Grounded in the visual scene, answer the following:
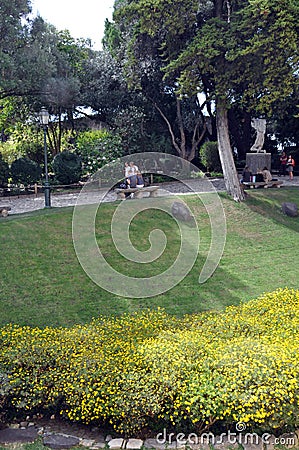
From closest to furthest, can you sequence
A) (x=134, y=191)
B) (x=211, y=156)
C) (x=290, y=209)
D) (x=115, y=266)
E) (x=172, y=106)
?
(x=115, y=266) → (x=134, y=191) → (x=290, y=209) → (x=211, y=156) → (x=172, y=106)

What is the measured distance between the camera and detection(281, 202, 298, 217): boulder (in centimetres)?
1560

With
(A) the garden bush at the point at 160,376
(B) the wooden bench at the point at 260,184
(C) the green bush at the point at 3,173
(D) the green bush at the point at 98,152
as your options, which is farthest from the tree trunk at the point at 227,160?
(A) the garden bush at the point at 160,376

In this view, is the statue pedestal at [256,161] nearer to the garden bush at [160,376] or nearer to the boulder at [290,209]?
the boulder at [290,209]

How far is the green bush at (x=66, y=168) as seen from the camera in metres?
21.2

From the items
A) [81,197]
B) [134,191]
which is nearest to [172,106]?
[81,197]

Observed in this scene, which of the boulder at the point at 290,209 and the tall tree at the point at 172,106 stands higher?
the tall tree at the point at 172,106

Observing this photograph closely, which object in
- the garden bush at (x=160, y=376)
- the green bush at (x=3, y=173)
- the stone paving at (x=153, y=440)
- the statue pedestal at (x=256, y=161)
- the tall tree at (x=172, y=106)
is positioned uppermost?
the tall tree at (x=172, y=106)

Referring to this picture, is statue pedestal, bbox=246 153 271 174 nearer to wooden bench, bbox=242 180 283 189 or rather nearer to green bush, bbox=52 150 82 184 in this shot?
wooden bench, bbox=242 180 283 189

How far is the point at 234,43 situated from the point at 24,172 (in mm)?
10802

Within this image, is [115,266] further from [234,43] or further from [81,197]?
[234,43]

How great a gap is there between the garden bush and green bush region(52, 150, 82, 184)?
49.9ft

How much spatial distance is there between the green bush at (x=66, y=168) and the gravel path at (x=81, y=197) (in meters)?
1.53

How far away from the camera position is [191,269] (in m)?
11.0

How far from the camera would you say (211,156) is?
2517 cm
